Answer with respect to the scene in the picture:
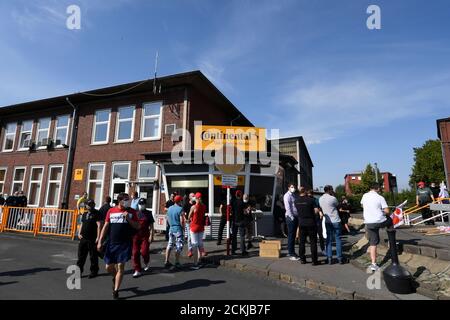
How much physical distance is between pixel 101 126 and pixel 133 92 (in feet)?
9.76

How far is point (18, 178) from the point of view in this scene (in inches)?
752

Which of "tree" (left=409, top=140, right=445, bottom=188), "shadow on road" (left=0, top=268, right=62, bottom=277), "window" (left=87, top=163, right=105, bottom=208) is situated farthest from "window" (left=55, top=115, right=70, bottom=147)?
Result: "tree" (left=409, top=140, right=445, bottom=188)

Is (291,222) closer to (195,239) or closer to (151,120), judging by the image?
(195,239)

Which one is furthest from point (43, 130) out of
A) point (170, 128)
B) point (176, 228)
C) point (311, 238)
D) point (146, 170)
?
point (311, 238)

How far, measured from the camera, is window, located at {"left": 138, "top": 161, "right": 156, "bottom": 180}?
14.5 meters

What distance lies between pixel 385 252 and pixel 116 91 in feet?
48.3

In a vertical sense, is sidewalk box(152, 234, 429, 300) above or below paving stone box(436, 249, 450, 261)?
below

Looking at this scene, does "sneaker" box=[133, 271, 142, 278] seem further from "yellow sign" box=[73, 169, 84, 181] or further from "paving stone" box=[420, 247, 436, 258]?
"yellow sign" box=[73, 169, 84, 181]

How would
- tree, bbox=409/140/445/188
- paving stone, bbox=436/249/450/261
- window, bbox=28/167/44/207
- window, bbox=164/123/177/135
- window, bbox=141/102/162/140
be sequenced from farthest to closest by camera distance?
tree, bbox=409/140/445/188
window, bbox=28/167/44/207
window, bbox=141/102/162/140
window, bbox=164/123/177/135
paving stone, bbox=436/249/450/261

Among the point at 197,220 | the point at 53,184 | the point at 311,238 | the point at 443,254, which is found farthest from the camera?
the point at 53,184

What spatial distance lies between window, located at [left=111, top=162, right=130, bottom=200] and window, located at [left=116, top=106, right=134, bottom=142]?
4.69 ft

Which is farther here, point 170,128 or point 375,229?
point 170,128

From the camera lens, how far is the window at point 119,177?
598 inches

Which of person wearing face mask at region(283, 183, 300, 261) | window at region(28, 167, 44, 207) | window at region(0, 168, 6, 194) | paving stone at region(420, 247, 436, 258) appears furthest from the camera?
window at region(0, 168, 6, 194)
